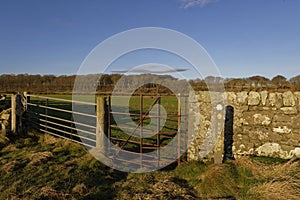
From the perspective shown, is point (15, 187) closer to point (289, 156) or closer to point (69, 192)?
point (69, 192)

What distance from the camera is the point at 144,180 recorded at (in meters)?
4.89

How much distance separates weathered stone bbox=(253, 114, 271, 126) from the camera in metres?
5.30

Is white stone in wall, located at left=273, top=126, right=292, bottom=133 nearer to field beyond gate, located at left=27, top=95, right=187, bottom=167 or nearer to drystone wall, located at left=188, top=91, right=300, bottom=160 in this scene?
drystone wall, located at left=188, top=91, right=300, bottom=160

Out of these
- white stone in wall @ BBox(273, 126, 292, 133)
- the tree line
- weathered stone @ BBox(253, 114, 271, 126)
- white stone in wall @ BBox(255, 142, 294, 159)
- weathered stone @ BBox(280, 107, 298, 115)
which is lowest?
white stone in wall @ BBox(255, 142, 294, 159)

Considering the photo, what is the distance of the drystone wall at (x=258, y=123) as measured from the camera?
201 inches

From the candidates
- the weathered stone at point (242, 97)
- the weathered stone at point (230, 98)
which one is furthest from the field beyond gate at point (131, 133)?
the weathered stone at point (242, 97)

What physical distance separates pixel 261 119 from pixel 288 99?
2.27ft

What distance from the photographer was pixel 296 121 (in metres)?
5.05

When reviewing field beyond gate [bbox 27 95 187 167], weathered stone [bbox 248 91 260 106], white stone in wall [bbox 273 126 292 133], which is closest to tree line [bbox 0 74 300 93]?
field beyond gate [bbox 27 95 187 167]

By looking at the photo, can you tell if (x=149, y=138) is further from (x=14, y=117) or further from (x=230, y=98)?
(x=14, y=117)

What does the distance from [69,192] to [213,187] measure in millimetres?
2588

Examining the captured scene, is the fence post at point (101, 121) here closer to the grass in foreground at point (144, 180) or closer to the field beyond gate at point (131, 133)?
the field beyond gate at point (131, 133)

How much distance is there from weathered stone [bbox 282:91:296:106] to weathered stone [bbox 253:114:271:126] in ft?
Result: 1.56

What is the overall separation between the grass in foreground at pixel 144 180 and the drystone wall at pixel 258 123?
364mm
